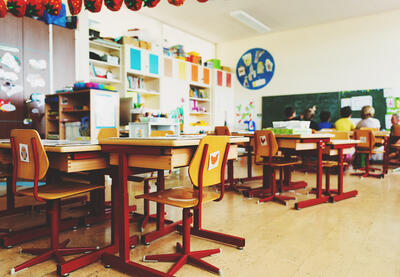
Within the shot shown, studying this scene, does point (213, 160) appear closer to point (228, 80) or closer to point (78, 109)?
point (78, 109)

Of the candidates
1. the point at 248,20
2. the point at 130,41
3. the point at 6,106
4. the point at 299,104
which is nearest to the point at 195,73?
the point at 248,20

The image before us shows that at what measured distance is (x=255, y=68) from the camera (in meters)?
8.79

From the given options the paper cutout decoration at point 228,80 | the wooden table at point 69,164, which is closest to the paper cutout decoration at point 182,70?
the paper cutout decoration at point 228,80

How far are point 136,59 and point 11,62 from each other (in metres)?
2.41

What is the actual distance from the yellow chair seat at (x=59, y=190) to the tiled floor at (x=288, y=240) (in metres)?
0.41

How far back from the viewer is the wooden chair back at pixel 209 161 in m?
1.64

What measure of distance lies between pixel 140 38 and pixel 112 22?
0.69 metres

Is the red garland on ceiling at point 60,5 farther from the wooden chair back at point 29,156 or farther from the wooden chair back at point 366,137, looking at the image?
the wooden chair back at point 366,137

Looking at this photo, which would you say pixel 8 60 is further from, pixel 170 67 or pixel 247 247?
pixel 247 247

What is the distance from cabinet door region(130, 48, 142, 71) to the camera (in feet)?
20.4

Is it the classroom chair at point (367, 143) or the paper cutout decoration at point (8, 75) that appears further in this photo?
the classroom chair at point (367, 143)

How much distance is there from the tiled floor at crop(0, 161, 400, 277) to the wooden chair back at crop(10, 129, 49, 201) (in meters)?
0.53

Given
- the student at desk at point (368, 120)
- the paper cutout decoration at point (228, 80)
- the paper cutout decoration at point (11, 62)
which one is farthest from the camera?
the paper cutout decoration at point (228, 80)

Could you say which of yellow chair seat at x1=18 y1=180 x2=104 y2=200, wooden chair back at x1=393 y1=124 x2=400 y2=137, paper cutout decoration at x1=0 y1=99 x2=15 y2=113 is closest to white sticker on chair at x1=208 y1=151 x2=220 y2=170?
yellow chair seat at x1=18 y1=180 x2=104 y2=200
